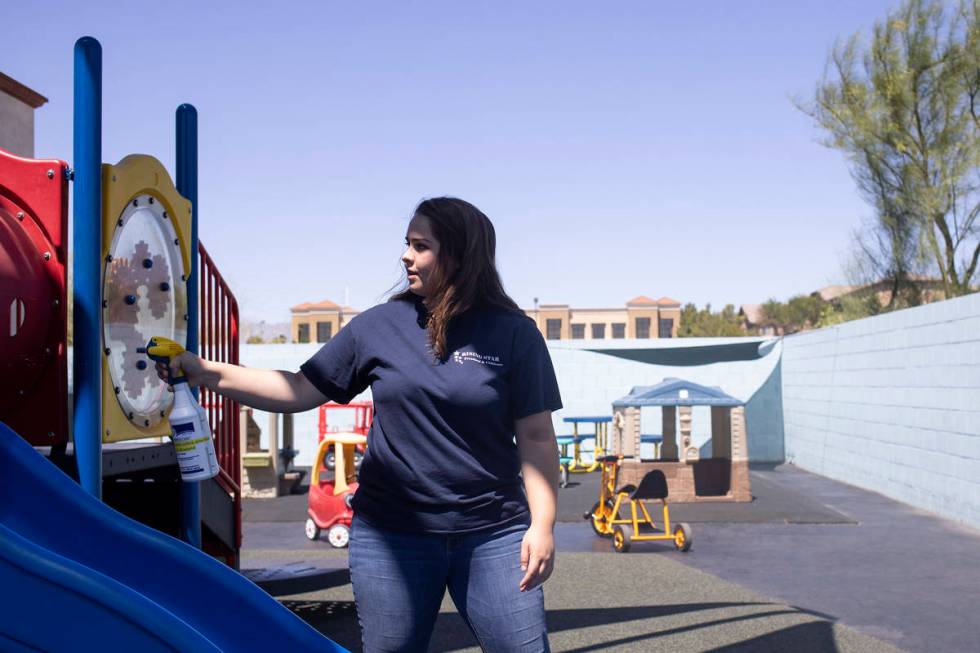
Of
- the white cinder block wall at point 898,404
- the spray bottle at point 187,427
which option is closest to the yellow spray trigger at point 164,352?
the spray bottle at point 187,427

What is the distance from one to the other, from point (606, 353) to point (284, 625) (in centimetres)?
1930

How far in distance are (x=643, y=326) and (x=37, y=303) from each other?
89.7 meters

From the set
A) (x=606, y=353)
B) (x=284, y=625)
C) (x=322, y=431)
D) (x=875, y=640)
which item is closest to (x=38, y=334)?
(x=284, y=625)

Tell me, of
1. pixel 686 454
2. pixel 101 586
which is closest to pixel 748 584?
pixel 686 454

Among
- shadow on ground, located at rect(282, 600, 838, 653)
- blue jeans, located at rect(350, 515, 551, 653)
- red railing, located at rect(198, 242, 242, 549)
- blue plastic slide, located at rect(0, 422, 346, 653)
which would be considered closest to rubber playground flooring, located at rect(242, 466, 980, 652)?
shadow on ground, located at rect(282, 600, 838, 653)

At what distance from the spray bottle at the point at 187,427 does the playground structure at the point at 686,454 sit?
473 inches

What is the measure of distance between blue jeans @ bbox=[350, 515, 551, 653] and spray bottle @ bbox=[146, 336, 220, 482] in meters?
0.52

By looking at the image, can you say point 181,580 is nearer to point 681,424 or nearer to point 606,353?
point 681,424

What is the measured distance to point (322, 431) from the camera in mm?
15555

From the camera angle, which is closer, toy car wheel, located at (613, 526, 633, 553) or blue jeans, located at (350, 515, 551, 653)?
blue jeans, located at (350, 515, 551, 653)

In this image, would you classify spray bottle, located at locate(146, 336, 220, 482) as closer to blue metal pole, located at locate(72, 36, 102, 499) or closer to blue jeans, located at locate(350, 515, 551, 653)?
blue metal pole, located at locate(72, 36, 102, 499)

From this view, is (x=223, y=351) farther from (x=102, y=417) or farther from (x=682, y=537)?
(x=682, y=537)

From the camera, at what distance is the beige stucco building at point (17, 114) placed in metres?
11.5

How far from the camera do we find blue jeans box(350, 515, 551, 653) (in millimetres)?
2746
